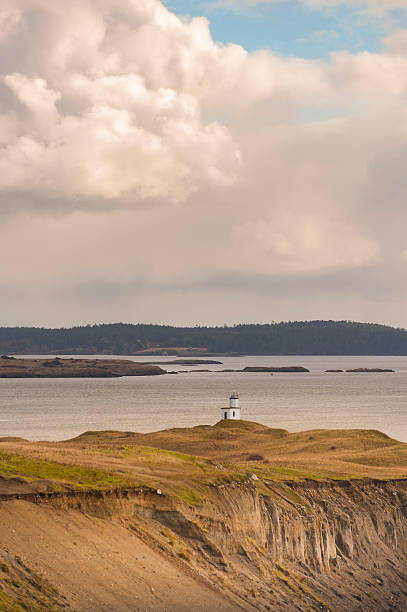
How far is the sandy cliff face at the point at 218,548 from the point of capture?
26.8m

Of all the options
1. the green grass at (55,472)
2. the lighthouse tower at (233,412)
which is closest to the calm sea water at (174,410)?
the lighthouse tower at (233,412)

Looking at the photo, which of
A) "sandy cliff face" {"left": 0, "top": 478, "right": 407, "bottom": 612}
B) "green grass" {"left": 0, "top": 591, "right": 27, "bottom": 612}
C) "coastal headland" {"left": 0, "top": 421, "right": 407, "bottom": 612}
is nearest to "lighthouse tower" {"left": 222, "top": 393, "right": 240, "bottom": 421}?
"coastal headland" {"left": 0, "top": 421, "right": 407, "bottom": 612}

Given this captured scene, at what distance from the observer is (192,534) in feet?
110

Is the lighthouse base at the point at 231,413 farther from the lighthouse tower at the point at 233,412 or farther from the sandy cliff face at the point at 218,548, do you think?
the sandy cliff face at the point at 218,548

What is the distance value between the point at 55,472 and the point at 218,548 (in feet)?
24.2

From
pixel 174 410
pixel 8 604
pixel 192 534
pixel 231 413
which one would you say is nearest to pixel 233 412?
pixel 231 413

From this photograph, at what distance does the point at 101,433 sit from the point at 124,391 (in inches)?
4381

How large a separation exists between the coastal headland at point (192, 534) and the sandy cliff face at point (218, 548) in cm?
6

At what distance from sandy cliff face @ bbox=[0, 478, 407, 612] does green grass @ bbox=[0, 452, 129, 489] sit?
4.04 feet

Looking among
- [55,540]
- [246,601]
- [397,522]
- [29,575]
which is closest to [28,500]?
[55,540]

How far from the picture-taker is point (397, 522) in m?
45.9

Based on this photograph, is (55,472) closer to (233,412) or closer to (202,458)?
(202,458)

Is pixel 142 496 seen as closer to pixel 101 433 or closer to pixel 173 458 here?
pixel 173 458

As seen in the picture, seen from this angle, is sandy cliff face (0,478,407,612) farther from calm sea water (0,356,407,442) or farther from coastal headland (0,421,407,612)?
calm sea water (0,356,407,442)
